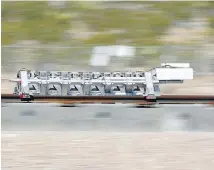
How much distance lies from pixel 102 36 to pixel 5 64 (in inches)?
210

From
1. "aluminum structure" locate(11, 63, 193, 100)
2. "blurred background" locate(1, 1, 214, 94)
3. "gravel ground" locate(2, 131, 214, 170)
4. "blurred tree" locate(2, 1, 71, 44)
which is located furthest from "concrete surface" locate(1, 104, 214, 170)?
"blurred tree" locate(2, 1, 71, 44)

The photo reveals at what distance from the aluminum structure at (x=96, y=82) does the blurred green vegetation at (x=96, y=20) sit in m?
6.80

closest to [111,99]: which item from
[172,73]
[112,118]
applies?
[172,73]

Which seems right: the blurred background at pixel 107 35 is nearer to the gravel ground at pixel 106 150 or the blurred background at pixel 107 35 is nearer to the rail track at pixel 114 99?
the rail track at pixel 114 99

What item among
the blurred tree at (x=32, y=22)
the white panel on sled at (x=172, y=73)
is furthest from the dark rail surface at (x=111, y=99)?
the blurred tree at (x=32, y=22)

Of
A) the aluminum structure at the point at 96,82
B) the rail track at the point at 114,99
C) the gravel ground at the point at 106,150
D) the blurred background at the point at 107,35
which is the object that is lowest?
the gravel ground at the point at 106,150

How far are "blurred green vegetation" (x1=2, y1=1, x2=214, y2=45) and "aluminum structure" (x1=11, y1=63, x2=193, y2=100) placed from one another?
6.80 m

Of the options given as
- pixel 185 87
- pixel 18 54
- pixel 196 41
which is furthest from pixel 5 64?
pixel 196 41

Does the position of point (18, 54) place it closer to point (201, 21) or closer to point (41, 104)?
point (41, 104)

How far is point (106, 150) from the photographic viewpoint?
13.1 metres

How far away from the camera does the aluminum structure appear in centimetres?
1666

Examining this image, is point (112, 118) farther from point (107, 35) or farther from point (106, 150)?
point (107, 35)

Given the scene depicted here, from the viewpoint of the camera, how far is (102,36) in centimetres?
2430

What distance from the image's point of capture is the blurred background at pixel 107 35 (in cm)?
1994
